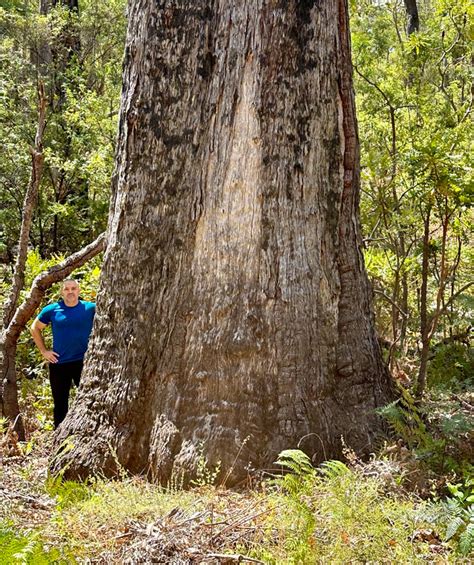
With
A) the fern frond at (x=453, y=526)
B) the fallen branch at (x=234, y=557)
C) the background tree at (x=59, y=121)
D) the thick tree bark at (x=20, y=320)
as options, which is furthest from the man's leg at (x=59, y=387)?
the fern frond at (x=453, y=526)

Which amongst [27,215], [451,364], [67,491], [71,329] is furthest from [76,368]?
[451,364]

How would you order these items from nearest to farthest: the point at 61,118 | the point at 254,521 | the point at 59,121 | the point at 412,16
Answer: the point at 254,521 < the point at 61,118 < the point at 59,121 < the point at 412,16

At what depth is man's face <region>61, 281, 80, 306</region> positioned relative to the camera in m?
6.43

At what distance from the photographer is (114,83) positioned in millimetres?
13477

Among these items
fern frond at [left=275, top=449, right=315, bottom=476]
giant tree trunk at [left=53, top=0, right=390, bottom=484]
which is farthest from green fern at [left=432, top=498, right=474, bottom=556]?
giant tree trunk at [left=53, top=0, right=390, bottom=484]

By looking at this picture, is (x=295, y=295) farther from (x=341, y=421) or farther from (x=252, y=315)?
(x=341, y=421)

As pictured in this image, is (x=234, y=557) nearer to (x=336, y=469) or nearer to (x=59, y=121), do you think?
(x=336, y=469)

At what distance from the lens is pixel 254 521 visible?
3.78m

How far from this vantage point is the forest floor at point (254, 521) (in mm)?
3463

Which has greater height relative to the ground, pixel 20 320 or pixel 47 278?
pixel 47 278

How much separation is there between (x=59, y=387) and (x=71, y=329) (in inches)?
22.9

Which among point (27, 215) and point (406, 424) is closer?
point (406, 424)

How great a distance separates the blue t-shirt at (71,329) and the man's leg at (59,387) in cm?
8

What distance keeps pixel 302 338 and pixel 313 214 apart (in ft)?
2.82
